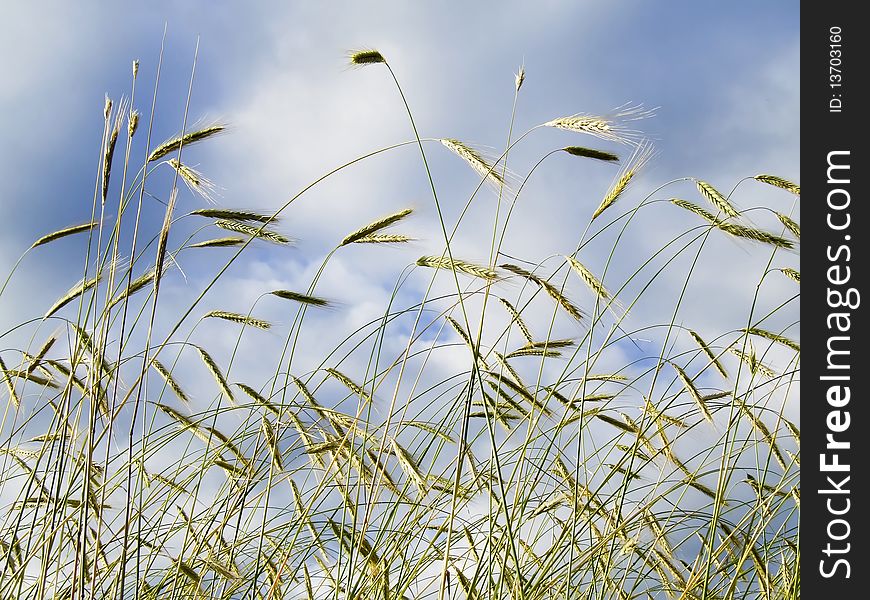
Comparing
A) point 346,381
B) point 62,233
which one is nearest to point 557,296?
point 346,381

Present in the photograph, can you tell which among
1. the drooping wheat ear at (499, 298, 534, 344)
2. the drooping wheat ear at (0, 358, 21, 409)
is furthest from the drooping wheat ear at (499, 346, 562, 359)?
the drooping wheat ear at (0, 358, 21, 409)

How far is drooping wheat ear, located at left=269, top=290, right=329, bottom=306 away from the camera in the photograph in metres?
2.59

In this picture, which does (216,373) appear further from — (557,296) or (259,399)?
(557,296)

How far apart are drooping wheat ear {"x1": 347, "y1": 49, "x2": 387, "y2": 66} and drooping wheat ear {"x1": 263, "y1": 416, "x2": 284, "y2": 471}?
1217 millimetres

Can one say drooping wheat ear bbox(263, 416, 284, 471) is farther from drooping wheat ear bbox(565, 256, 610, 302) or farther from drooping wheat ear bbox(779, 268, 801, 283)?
drooping wheat ear bbox(779, 268, 801, 283)

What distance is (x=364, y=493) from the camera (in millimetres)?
2377

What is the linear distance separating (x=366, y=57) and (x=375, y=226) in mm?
667

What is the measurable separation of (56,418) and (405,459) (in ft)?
3.81

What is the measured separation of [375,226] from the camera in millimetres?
2420
